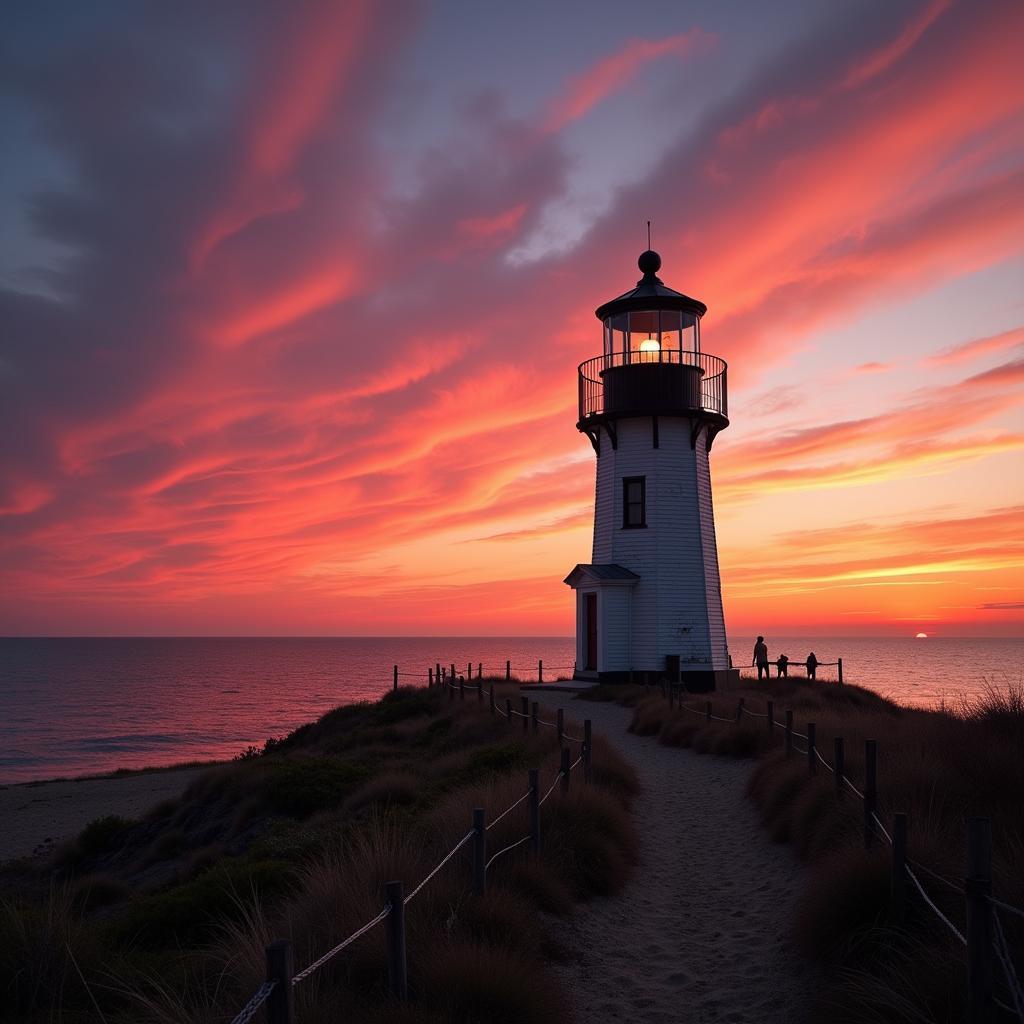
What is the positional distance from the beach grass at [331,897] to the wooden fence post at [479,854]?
0.14 m

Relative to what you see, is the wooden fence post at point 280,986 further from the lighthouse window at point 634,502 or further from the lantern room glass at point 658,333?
the lantern room glass at point 658,333

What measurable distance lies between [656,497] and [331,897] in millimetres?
24096

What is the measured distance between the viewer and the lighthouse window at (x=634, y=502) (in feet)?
99.2

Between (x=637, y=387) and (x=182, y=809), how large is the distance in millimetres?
18661

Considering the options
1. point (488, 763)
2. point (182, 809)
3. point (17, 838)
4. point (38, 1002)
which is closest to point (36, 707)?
point (17, 838)

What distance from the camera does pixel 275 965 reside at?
3838 mm

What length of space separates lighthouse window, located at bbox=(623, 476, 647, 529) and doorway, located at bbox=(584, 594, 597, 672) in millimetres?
2844

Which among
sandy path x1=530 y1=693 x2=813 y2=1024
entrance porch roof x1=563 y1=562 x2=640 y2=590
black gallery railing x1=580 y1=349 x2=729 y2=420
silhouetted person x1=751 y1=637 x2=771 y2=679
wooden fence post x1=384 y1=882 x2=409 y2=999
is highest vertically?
black gallery railing x1=580 y1=349 x2=729 y2=420

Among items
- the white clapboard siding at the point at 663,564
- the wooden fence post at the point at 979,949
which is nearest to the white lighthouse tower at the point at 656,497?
the white clapboard siding at the point at 663,564

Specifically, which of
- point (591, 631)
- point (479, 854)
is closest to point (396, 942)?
point (479, 854)

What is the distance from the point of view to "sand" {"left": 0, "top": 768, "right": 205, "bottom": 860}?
27.0m

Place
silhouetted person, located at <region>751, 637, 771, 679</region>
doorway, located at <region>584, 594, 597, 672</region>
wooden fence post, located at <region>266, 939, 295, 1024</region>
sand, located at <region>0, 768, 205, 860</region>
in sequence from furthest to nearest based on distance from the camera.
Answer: silhouetted person, located at <region>751, 637, 771, 679</region> → doorway, located at <region>584, 594, 597, 672</region> → sand, located at <region>0, 768, 205, 860</region> → wooden fence post, located at <region>266, 939, 295, 1024</region>

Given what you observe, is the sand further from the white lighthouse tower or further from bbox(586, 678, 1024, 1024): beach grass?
bbox(586, 678, 1024, 1024): beach grass

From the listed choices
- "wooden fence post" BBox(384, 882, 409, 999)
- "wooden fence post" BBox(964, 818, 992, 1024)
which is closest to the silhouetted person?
"wooden fence post" BBox(964, 818, 992, 1024)
